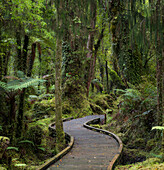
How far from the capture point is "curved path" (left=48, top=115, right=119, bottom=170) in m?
4.67

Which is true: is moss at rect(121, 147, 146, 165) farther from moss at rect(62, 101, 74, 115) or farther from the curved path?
moss at rect(62, 101, 74, 115)

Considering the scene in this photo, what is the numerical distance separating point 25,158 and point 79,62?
1026 centimetres

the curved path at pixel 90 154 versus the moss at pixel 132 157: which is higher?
the curved path at pixel 90 154

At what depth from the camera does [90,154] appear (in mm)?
5590

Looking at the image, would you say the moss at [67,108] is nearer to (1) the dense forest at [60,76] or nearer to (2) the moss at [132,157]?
(1) the dense forest at [60,76]

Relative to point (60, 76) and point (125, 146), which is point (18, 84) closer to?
point (60, 76)

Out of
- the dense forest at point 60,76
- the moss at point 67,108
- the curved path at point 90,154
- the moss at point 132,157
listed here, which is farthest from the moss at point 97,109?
the moss at point 132,157

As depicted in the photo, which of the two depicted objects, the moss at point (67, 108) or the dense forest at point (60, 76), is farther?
the moss at point (67, 108)

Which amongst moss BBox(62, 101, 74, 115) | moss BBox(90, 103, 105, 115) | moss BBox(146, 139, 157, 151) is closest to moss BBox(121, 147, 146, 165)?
moss BBox(146, 139, 157, 151)

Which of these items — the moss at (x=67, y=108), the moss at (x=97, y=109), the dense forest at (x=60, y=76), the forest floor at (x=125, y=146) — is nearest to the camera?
the dense forest at (x=60, y=76)

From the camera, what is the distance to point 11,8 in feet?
21.6

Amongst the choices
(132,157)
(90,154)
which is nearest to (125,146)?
(132,157)

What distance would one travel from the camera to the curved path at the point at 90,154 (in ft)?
15.3

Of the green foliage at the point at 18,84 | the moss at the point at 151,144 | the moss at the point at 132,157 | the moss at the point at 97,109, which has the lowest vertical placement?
the moss at the point at 97,109
